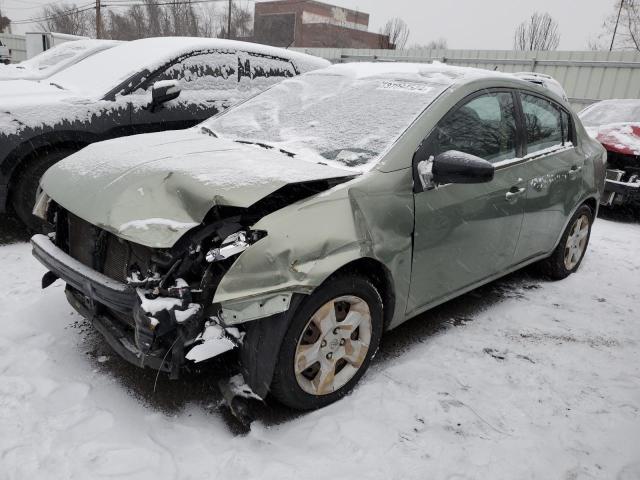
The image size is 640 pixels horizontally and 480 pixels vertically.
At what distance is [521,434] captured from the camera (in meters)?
2.47

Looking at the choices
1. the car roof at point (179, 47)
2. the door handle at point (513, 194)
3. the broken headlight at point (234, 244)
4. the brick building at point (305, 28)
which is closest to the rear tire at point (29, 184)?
the car roof at point (179, 47)

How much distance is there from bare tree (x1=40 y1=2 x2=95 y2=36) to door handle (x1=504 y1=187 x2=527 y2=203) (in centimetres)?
6031

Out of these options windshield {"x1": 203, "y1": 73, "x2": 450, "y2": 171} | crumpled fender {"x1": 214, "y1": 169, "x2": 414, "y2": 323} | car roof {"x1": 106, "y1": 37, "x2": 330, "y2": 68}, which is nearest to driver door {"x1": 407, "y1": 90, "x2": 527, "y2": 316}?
crumpled fender {"x1": 214, "y1": 169, "x2": 414, "y2": 323}

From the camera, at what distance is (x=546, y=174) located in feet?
12.0

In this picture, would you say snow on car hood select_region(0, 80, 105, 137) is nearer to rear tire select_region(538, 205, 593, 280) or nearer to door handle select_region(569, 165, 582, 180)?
door handle select_region(569, 165, 582, 180)

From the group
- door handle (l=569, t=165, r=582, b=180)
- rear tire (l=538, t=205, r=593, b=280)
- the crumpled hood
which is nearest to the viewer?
the crumpled hood

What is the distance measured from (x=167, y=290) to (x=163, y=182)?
21.3 inches

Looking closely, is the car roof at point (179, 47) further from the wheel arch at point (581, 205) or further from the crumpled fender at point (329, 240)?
the wheel arch at point (581, 205)

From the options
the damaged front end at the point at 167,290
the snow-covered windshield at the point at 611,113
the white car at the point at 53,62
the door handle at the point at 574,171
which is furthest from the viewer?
the snow-covered windshield at the point at 611,113

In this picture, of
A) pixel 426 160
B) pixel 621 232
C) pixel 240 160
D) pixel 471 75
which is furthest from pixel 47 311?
pixel 621 232

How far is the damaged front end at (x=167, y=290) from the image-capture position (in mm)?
2045

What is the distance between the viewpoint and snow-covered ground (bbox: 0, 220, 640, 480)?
2.16 metres

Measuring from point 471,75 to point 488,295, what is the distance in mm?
1815

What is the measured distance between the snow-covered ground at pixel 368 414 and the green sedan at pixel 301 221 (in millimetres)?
246
